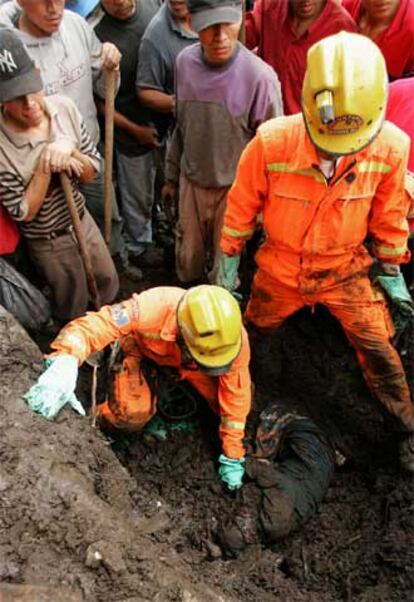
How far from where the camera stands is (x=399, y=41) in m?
4.09

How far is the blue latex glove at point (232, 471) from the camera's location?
11.6ft

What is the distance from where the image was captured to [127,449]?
3900mm

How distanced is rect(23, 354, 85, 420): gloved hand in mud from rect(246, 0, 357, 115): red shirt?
2403 millimetres

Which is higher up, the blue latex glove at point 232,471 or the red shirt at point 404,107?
the red shirt at point 404,107

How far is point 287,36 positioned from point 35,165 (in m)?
1.87

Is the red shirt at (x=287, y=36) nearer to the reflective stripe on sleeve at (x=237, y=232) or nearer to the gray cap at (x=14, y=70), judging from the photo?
the reflective stripe on sleeve at (x=237, y=232)

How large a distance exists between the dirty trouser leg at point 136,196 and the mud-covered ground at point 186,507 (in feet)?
5.12

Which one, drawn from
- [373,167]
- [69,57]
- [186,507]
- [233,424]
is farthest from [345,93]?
[186,507]

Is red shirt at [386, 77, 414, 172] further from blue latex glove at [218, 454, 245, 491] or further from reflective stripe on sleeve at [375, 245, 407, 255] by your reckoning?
blue latex glove at [218, 454, 245, 491]

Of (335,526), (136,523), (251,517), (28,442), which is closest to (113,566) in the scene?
(136,523)

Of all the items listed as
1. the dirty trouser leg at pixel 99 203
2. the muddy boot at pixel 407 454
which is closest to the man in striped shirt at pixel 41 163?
the dirty trouser leg at pixel 99 203

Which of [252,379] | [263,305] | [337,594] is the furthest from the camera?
[252,379]

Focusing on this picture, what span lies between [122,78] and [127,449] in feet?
8.45

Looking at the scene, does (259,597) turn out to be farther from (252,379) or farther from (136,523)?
(252,379)
